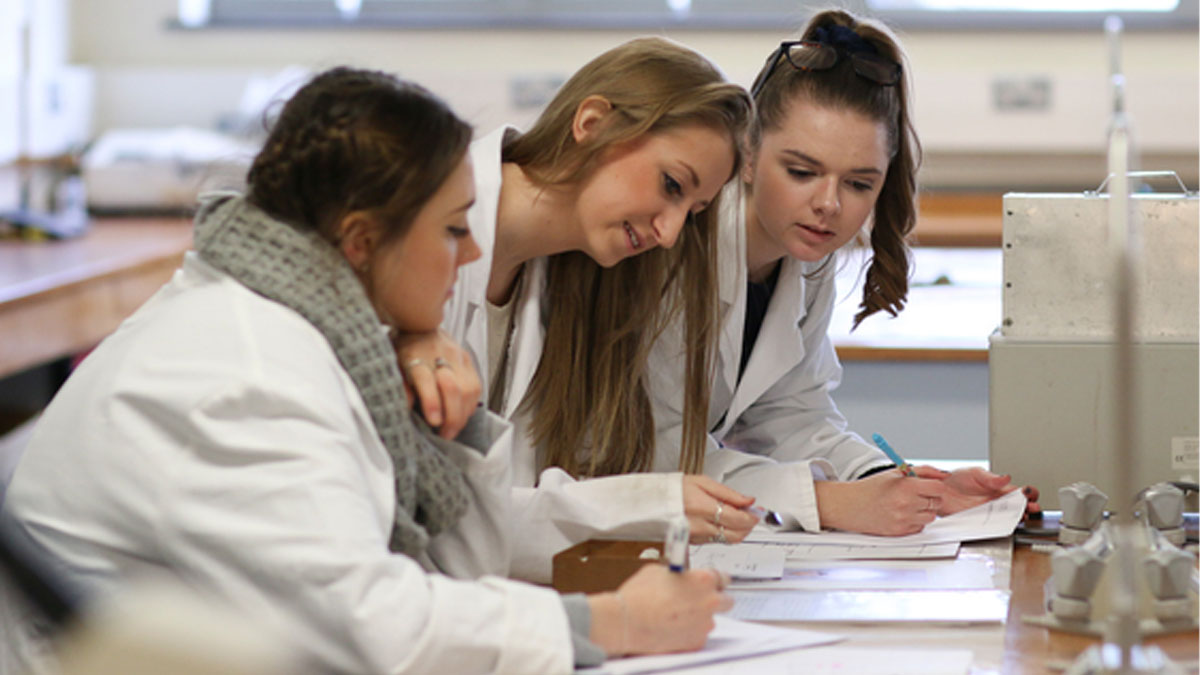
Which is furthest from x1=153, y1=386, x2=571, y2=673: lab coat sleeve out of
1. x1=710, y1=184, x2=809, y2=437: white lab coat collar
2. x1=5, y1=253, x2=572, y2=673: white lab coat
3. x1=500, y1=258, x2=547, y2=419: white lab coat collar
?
x1=710, y1=184, x2=809, y2=437: white lab coat collar

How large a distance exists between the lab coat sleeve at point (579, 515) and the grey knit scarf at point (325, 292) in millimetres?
214

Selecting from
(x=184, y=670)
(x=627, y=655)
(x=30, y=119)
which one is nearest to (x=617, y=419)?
(x=627, y=655)

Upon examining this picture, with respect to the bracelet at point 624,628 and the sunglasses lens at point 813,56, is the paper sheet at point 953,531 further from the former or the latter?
the sunglasses lens at point 813,56

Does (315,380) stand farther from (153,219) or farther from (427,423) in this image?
(153,219)

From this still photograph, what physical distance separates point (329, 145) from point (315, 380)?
0.19m

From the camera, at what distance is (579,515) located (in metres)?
1.22

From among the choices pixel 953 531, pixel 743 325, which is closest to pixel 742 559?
pixel 953 531

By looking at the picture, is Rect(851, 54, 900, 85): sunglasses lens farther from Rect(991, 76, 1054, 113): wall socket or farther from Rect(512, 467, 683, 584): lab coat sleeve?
Rect(991, 76, 1054, 113): wall socket

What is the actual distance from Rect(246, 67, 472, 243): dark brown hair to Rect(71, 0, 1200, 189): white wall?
2.81 m

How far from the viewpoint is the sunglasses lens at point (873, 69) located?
162 cm

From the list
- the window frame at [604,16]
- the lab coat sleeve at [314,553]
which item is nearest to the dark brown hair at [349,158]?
the lab coat sleeve at [314,553]

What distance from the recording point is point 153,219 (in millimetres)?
3748

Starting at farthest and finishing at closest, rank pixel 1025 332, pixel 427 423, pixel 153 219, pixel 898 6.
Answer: pixel 898 6
pixel 153 219
pixel 1025 332
pixel 427 423

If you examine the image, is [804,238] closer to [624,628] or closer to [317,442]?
[624,628]
